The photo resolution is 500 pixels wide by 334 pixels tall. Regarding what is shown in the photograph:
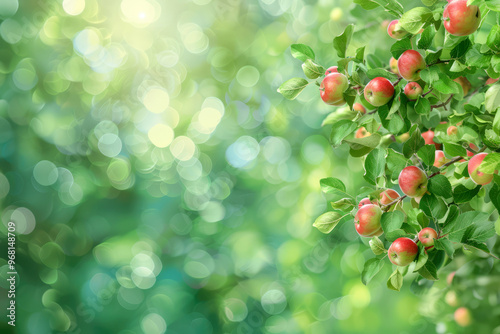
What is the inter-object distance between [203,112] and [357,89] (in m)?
1.57

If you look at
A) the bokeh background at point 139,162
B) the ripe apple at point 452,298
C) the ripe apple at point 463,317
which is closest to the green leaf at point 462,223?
the ripe apple at point 452,298

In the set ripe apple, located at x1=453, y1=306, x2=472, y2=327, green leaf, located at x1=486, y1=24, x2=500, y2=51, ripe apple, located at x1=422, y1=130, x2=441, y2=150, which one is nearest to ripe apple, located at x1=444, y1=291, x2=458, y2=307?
ripe apple, located at x1=453, y1=306, x2=472, y2=327

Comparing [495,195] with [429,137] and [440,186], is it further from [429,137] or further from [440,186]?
[429,137]

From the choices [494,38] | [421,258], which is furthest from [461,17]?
[421,258]

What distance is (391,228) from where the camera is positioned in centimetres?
51

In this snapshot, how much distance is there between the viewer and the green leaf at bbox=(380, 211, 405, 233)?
0.51 meters

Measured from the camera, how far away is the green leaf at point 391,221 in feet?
1.68

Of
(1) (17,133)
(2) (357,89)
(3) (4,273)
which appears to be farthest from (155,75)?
(2) (357,89)

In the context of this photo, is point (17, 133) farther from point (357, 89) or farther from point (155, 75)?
point (357, 89)

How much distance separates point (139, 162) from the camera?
7.13 ft

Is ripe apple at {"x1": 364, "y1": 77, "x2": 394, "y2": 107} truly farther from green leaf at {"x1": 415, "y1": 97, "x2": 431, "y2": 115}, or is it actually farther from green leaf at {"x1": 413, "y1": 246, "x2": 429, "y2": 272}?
green leaf at {"x1": 413, "y1": 246, "x2": 429, "y2": 272}

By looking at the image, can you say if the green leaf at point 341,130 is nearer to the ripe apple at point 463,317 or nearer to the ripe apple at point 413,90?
the ripe apple at point 413,90

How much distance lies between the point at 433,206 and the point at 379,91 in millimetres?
137

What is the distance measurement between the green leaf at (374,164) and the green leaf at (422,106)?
0.06 m
